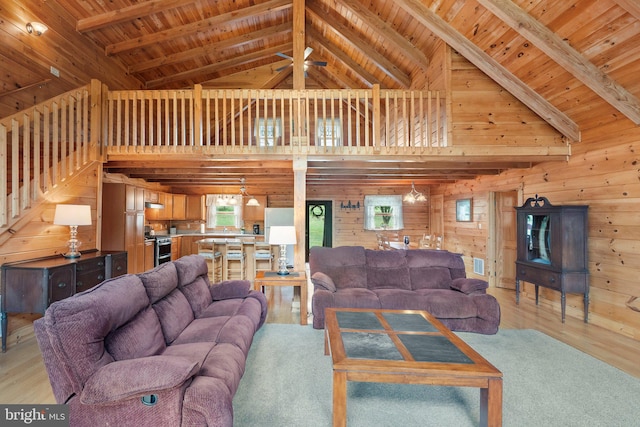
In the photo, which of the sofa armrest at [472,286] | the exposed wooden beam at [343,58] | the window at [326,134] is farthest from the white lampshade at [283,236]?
the exposed wooden beam at [343,58]

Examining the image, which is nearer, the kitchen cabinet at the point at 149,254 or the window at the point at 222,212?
the kitchen cabinet at the point at 149,254

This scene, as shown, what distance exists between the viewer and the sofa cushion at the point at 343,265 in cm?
396

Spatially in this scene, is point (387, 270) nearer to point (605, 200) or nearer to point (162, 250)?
point (605, 200)

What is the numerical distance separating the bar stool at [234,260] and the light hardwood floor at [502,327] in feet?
Result: 3.36

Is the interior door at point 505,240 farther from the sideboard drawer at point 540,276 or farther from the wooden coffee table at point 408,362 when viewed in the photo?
the wooden coffee table at point 408,362

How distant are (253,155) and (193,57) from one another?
3.19 metres

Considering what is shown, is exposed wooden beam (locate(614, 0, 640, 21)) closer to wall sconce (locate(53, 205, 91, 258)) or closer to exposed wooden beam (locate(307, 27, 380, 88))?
exposed wooden beam (locate(307, 27, 380, 88))

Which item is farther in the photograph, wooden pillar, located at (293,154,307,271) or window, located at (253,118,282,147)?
wooden pillar, located at (293,154,307,271)

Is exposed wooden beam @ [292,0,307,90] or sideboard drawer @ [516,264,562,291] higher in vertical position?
exposed wooden beam @ [292,0,307,90]

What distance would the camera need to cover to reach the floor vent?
601 cm

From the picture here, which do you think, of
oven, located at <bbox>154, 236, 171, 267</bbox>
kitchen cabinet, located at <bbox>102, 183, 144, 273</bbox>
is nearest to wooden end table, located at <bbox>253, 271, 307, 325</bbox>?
kitchen cabinet, located at <bbox>102, 183, 144, 273</bbox>

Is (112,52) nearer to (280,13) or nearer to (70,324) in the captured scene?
(280,13)

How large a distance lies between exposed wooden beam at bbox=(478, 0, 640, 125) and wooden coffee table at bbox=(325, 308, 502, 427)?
3.13 metres

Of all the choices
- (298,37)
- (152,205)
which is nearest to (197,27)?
(298,37)
